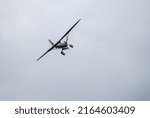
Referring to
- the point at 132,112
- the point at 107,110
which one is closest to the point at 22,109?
the point at 107,110

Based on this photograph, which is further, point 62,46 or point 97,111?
point 62,46

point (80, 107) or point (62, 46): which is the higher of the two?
point (62, 46)

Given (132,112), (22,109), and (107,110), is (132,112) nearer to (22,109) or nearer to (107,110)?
(107,110)

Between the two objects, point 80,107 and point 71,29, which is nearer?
point 80,107

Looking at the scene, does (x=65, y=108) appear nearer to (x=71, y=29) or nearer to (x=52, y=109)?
(x=52, y=109)

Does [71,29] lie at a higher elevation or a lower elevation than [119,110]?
higher

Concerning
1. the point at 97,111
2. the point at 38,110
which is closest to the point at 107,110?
the point at 97,111

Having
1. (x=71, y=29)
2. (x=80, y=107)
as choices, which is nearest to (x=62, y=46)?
(x=71, y=29)
